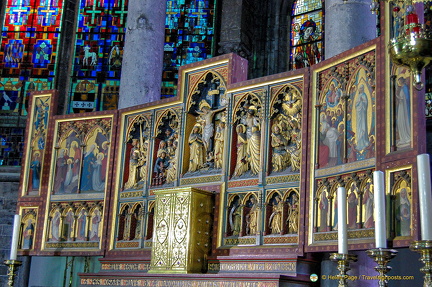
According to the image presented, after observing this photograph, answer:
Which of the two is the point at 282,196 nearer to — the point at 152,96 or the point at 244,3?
the point at 152,96

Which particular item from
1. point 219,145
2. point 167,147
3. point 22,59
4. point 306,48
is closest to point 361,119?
point 219,145

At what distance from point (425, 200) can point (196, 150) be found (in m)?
5.83

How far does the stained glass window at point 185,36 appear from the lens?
17266 millimetres

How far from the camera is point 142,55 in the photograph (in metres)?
11.8

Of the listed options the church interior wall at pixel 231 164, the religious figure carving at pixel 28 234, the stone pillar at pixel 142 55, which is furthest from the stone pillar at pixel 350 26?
the religious figure carving at pixel 28 234

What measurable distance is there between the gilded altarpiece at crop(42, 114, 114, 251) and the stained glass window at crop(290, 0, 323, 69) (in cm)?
704

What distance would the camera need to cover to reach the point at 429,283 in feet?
13.2

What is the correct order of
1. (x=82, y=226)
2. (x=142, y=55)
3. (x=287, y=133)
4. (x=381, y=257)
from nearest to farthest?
A: (x=381, y=257) < (x=287, y=133) < (x=82, y=226) < (x=142, y=55)

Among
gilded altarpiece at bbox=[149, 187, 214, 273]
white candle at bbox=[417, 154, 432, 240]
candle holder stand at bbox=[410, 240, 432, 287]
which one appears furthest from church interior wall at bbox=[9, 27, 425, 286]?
candle holder stand at bbox=[410, 240, 432, 287]

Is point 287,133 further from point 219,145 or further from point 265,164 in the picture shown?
point 219,145

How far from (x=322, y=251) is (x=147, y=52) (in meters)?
5.73

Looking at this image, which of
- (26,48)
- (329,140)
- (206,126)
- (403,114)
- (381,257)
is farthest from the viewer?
(26,48)

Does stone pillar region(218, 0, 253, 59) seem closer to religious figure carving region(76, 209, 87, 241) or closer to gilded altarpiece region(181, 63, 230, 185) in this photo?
gilded altarpiece region(181, 63, 230, 185)

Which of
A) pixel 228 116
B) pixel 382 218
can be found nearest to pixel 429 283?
pixel 382 218
